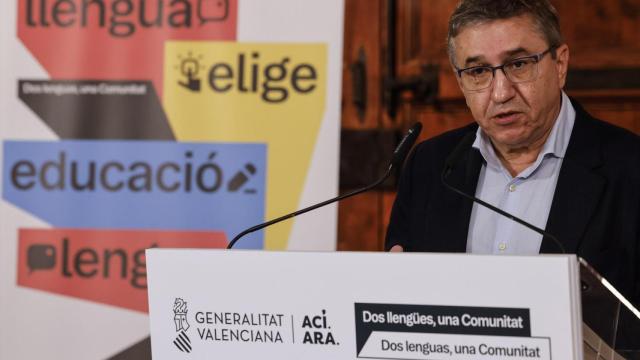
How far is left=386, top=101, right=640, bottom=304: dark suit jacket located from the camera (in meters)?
1.65

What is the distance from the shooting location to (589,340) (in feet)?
3.59

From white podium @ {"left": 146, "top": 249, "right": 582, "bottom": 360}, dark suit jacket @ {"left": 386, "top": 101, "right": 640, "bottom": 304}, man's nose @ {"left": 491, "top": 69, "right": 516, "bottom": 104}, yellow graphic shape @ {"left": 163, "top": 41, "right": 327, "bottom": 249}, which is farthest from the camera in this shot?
yellow graphic shape @ {"left": 163, "top": 41, "right": 327, "bottom": 249}

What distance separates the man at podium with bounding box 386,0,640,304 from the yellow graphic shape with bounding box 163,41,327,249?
33.1 inches

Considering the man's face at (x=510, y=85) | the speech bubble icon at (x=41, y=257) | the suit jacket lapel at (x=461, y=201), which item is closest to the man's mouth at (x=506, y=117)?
the man's face at (x=510, y=85)

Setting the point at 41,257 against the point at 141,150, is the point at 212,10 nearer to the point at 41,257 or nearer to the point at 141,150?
the point at 141,150

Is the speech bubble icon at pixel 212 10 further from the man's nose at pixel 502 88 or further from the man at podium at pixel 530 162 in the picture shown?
the man's nose at pixel 502 88

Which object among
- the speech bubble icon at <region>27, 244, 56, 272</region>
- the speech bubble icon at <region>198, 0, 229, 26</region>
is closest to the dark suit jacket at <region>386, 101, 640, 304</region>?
the speech bubble icon at <region>198, 0, 229, 26</region>

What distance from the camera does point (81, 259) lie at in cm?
271

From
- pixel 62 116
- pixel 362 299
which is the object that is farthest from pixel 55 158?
pixel 362 299

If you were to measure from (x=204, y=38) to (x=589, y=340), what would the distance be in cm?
189

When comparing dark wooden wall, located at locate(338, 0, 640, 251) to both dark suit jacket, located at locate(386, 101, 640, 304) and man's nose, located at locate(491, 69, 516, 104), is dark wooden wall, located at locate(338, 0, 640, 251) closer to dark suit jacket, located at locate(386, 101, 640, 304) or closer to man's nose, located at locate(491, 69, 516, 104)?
dark suit jacket, located at locate(386, 101, 640, 304)

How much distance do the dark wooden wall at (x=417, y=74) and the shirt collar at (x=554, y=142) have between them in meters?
1.35

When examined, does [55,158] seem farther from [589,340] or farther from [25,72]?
[589,340]

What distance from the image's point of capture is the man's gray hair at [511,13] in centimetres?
174
